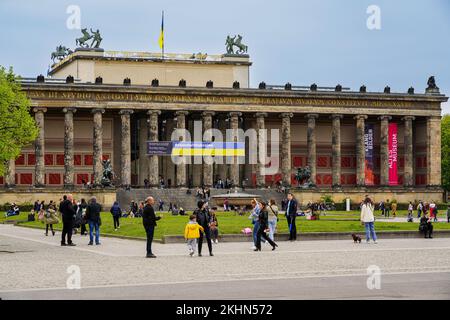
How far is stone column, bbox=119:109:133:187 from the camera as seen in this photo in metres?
104

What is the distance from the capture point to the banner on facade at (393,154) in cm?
11075

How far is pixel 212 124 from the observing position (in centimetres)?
11138

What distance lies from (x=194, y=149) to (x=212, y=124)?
9562mm

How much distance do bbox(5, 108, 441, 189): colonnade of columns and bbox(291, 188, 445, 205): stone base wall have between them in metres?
1.34

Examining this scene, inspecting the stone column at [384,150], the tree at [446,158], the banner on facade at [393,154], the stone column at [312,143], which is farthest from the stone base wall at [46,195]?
the tree at [446,158]

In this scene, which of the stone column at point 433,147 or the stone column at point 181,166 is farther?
the stone column at point 433,147

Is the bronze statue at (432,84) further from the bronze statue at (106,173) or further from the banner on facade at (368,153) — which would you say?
the bronze statue at (106,173)

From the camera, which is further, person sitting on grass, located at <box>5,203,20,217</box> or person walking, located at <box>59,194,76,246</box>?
person sitting on grass, located at <box>5,203,20,217</box>

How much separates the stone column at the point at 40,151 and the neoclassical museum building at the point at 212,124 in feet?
0.34

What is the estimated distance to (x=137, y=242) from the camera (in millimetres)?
43156

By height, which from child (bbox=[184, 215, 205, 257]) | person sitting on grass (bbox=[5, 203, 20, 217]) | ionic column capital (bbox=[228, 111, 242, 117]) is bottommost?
person sitting on grass (bbox=[5, 203, 20, 217])

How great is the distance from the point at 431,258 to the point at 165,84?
8224 centimetres

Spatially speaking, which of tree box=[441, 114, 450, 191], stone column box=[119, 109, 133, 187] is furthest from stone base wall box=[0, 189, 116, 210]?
tree box=[441, 114, 450, 191]
